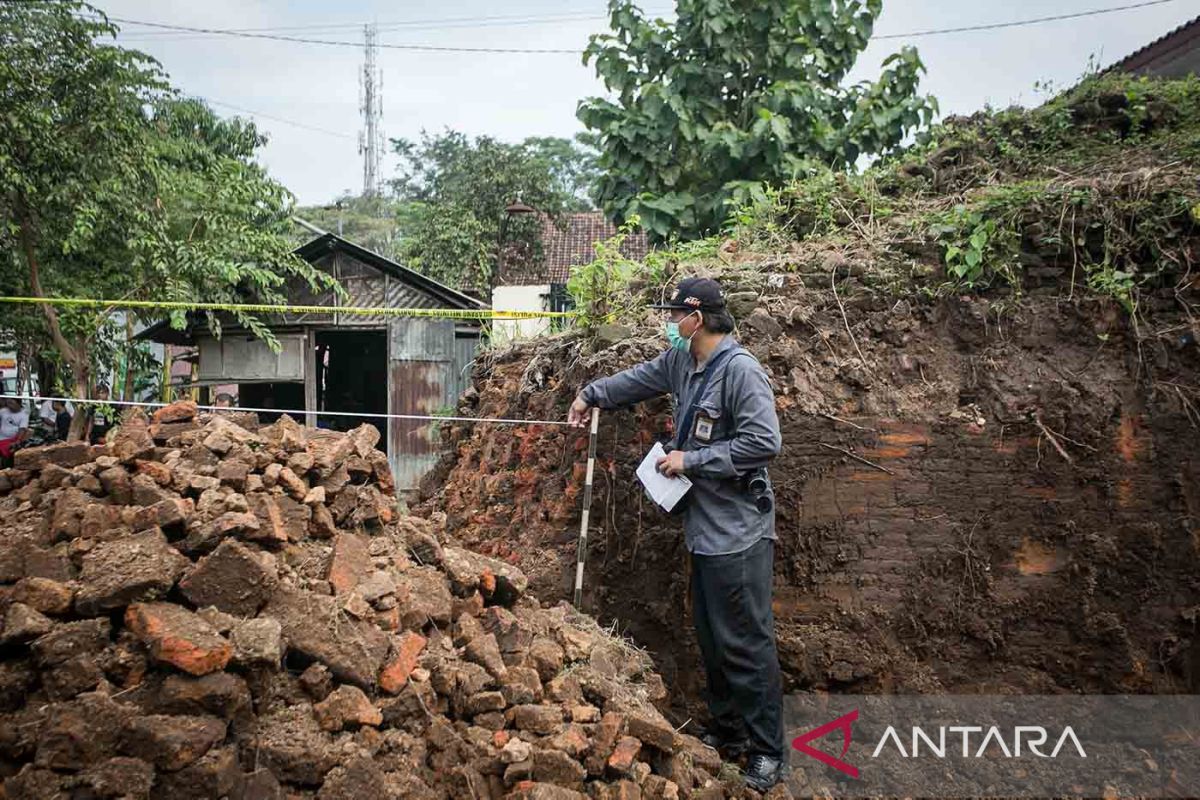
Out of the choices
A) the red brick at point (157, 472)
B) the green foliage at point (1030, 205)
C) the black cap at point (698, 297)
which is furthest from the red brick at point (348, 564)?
the green foliage at point (1030, 205)

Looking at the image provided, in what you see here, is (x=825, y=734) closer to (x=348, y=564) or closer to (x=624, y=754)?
(x=624, y=754)

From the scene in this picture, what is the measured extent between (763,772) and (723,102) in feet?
29.4

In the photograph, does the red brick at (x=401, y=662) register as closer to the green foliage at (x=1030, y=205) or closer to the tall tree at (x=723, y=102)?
the green foliage at (x=1030, y=205)

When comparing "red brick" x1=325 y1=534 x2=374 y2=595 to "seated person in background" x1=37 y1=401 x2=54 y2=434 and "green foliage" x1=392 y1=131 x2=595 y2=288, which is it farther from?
"green foliage" x1=392 y1=131 x2=595 y2=288

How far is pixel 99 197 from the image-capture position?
8.55m

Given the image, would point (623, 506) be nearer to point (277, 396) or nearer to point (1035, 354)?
point (1035, 354)

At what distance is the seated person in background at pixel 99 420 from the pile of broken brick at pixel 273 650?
6.13 metres

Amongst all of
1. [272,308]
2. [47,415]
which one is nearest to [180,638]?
[272,308]

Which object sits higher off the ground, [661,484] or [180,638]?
[661,484]

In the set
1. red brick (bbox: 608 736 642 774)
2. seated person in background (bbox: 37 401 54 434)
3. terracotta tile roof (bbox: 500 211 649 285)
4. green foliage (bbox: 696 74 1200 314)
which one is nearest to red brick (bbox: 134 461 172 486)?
red brick (bbox: 608 736 642 774)

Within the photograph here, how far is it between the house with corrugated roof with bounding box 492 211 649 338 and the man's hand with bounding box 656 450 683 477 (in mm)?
11115

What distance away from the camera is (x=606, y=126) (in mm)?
10438

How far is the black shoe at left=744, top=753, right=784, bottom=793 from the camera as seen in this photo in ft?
11.2

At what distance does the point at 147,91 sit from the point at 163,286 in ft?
7.27
